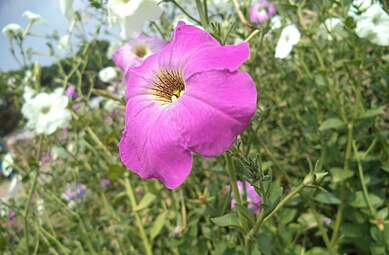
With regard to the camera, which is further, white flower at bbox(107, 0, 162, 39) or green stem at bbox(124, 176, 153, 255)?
green stem at bbox(124, 176, 153, 255)

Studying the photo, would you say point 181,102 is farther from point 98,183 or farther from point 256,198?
point 98,183

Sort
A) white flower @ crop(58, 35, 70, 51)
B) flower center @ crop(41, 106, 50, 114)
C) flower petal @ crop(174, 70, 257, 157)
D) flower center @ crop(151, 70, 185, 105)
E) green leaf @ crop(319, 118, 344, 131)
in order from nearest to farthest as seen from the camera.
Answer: flower petal @ crop(174, 70, 257, 157)
flower center @ crop(151, 70, 185, 105)
green leaf @ crop(319, 118, 344, 131)
flower center @ crop(41, 106, 50, 114)
white flower @ crop(58, 35, 70, 51)

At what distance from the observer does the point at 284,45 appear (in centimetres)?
122

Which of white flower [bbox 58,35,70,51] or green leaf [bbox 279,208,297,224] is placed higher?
white flower [bbox 58,35,70,51]

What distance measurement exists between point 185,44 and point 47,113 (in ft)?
3.11

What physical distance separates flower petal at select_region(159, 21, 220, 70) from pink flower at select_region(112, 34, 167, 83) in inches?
17.9

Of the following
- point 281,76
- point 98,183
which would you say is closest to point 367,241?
point 281,76

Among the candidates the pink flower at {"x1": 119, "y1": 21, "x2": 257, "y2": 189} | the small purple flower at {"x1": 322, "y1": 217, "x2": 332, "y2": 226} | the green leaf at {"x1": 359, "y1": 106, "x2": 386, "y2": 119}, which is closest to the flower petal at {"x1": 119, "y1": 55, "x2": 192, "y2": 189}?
the pink flower at {"x1": 119, "y1": 21, "x2": 257, "y2": 189}

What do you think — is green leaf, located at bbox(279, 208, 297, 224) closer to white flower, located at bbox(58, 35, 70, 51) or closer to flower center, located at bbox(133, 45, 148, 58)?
flower center, located at bbox(133, 45, 148, 58)

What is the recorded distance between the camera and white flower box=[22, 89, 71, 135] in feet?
4.35

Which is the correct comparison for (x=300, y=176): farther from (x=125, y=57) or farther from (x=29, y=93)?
(x=29, y=93)

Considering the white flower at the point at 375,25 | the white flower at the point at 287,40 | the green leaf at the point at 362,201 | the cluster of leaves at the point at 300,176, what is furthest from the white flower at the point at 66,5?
the green leaf at the point at 362,201

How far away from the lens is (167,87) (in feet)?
2.01

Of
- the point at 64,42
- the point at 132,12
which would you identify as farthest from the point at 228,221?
the point at 64,42
